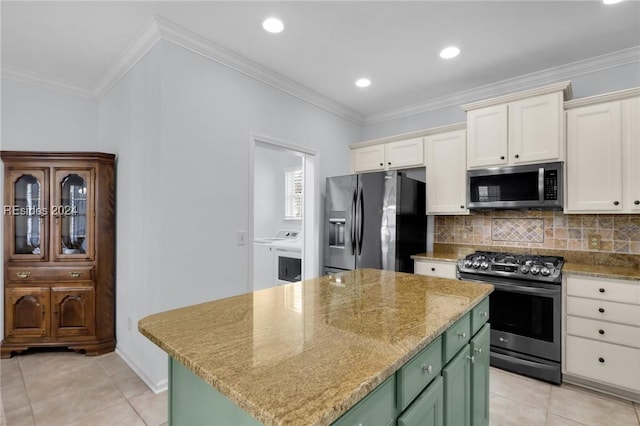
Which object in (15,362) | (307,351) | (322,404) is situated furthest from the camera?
(15,362)

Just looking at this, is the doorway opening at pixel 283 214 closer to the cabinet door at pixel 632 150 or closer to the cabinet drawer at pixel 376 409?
the cabinet drawer at pixel 376 409

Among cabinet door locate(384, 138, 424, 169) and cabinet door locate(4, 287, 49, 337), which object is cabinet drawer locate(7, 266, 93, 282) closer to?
cabinet door locate(4, 287, 49, 337)

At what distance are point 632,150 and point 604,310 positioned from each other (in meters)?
1.23

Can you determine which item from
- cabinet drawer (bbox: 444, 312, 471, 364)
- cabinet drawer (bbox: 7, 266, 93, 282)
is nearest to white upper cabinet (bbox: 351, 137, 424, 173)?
cabinet drawer (bbox: 444, 312, 471, 364)

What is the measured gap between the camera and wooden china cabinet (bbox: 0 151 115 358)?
9.91 feet

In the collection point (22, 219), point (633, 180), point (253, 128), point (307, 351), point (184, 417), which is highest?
point (253, 128)

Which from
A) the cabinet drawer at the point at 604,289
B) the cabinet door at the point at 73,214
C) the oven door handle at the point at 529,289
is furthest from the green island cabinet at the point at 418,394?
the cabinet door at the point at 73,214

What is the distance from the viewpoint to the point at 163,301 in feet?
8.01

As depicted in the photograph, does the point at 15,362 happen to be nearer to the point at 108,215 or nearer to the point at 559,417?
the point at 108,215

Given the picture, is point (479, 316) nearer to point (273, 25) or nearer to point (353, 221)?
point (353, 221)

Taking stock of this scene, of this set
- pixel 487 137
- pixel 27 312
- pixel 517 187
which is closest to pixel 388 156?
pixel 487 137

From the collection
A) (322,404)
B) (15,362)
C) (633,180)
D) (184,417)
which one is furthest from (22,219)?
(633,180)

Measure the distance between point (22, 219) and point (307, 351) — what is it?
357cm

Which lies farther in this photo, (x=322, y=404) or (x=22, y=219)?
(x=22, y=219)
